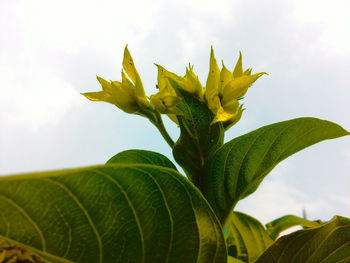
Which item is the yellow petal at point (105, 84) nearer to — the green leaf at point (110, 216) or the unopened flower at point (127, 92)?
the unopened flower at point (127, 92)

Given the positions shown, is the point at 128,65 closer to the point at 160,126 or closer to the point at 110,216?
the point at 160,126

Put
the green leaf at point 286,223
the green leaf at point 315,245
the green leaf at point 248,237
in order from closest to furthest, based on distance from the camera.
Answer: the green leaf at point 315,245 < the green leaf at point 248,237 < the green leaf at point 286,223

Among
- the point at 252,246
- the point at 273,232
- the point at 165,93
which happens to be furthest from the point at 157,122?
the point at 273,232

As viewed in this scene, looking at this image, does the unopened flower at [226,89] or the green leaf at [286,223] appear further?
the green leaf at [286,223]

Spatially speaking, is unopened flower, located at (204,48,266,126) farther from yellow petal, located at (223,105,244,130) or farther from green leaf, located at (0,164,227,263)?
green leaf, located at (0,164,227,263)

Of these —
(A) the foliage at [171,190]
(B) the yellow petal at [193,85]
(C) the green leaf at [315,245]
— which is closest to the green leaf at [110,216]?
(A) the foliage at [171,190]

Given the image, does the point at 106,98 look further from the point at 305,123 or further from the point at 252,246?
the point at 252,246

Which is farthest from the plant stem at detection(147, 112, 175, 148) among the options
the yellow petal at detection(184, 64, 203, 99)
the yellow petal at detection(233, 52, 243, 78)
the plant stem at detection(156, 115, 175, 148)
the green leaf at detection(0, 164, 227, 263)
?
the green leaf at detection(0, 164, 227, 263)

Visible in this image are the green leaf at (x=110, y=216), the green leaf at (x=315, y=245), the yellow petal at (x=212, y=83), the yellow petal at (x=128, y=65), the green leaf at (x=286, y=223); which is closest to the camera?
the green leaf at (x=110, y=216)

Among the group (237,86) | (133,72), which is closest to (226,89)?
(237,86)
